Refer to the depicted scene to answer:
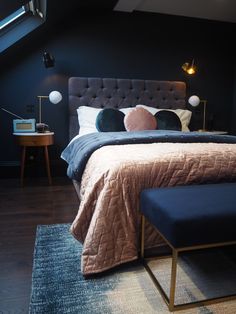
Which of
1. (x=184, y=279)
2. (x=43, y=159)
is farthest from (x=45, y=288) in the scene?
(x=43, y=159)

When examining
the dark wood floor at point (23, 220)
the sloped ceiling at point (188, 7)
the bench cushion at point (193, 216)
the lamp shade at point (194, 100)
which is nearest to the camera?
the bench cushion at point (193, 216)

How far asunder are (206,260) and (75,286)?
845 millimetres

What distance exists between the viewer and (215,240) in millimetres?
1245

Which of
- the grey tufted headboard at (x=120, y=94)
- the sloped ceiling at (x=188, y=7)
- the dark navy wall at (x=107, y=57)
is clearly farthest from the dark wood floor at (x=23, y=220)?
the sloped ceiling at (x=188, y=7)

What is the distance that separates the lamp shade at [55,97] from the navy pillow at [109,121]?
23.2 inches

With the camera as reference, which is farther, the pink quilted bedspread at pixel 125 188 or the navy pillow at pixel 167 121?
the navy pillow at pixel 167 121

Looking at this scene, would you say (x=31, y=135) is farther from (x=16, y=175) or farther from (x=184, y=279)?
(x=184, y=279)

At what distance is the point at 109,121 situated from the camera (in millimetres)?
3180

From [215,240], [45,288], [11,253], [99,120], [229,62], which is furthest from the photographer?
[229,62]

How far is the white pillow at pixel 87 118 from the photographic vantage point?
11.0 ft

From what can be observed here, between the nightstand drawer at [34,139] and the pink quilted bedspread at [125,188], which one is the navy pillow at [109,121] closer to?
the nightstand drawer at [34,139]

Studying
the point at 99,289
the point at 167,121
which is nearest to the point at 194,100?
the point at 167,121

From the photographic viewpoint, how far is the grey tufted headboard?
3.63m

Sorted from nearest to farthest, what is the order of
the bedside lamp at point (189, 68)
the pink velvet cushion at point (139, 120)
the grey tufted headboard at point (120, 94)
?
the pink velvet cushion at point (139, 120) < the grey tufted headboard at point (120, 94) < the bedside lamp at point (189, 68)
